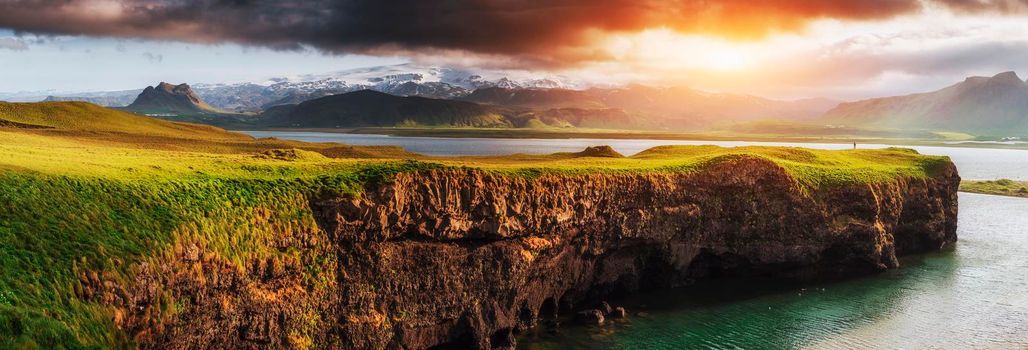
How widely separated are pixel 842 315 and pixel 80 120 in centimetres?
10765

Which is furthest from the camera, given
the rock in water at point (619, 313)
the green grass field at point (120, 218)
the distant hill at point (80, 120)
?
the distant hill at point (80, 120)

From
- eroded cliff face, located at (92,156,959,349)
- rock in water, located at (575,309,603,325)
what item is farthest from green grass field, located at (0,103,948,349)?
rock in water, located at (575,309,603,325)

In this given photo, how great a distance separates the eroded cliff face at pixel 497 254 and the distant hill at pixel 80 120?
70100 mm

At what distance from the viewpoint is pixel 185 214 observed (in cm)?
3438

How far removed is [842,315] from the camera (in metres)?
53.0

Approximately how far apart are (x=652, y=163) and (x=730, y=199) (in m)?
8.28

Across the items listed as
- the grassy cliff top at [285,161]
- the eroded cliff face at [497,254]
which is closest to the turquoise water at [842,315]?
the eroded cliff face at [497,254]

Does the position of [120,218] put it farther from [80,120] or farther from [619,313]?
[80,120]

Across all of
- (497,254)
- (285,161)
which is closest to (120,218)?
(285,161)

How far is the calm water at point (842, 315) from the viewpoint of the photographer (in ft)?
152

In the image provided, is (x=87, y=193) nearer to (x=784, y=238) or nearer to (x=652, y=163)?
(x=652, y=163)

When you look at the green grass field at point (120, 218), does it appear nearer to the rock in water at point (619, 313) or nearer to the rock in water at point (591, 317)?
the rock in water at point (591, 317)

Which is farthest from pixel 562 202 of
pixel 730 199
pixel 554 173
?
pixel 730 199

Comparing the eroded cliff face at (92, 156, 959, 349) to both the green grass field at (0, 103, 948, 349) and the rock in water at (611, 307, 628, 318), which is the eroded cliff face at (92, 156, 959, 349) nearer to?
the green grass field at (0, 103, 948, 349)
